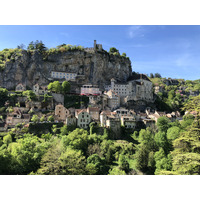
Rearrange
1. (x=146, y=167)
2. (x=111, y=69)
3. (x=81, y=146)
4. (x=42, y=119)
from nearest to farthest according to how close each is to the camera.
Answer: (x=146, y=167), (x=81, y=146), (x=42, y=119), (x=111, y=69)

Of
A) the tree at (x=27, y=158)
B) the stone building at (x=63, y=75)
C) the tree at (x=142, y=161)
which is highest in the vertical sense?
the stone building at (x=63, y=75)

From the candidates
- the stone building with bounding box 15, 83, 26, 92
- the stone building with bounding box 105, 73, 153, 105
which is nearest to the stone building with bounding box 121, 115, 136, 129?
the stone building with bounding box 105, 73, 153, 105

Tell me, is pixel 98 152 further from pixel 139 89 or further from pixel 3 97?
pixel 139 89

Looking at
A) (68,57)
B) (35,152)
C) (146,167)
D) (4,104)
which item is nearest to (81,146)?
Result: (35,152)

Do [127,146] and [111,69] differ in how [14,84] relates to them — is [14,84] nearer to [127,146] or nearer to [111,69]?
[111,69]

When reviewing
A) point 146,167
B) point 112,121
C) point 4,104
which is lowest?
point 146,167

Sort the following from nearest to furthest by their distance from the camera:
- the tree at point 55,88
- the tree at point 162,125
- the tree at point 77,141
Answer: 1. the tree at point 77,141
2. the tree at point 162,125
3. the tree at point 55,88

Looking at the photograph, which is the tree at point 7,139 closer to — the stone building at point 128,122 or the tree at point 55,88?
the tree at point 55,88

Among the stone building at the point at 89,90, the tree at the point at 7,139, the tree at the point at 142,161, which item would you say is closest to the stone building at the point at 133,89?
the stone building at the point at 89,90

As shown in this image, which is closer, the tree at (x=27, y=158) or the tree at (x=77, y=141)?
the tree at (x=27, y=158)
